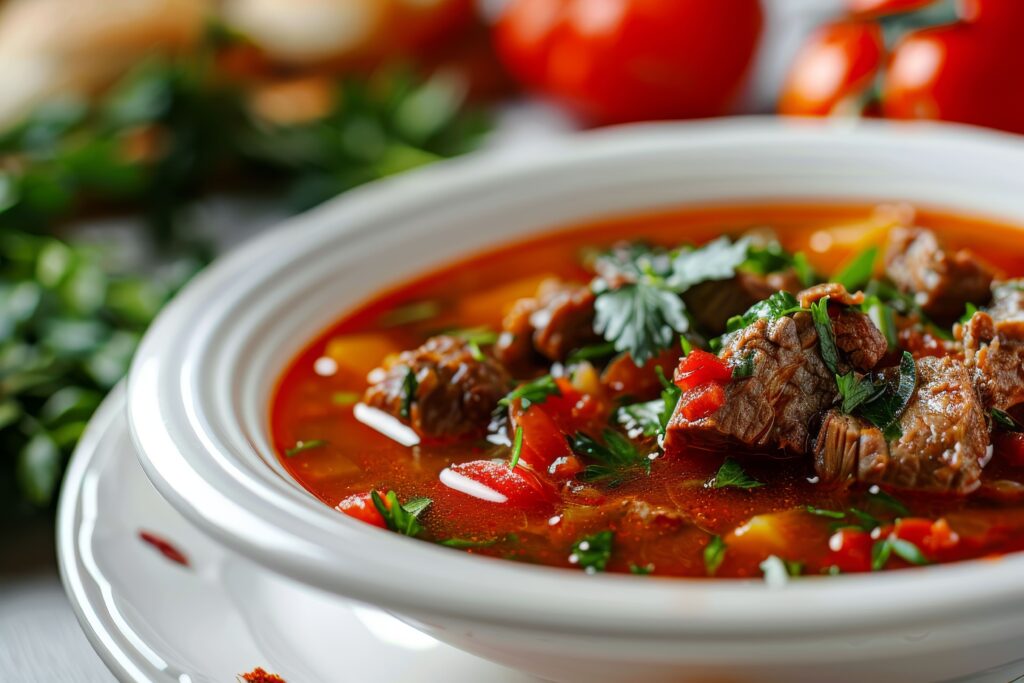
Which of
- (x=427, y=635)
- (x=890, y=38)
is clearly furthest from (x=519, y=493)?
(x=890, y=38)

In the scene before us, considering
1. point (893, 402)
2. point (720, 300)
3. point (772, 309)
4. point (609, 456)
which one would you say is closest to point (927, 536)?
point (893, 402)

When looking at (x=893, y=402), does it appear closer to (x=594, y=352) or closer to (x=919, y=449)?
(x=919, y=449)

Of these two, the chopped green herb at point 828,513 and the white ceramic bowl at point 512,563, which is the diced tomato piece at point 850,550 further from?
the white ceramic bowl at point 512,563

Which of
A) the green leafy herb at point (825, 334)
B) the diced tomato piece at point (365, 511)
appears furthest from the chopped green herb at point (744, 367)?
the diced tomato piece at point (365, 511)

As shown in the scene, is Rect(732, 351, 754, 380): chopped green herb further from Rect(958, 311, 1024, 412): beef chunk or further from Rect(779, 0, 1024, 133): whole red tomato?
Rect(779, 0, 1024, 133): whole red tomato

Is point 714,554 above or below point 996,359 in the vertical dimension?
below

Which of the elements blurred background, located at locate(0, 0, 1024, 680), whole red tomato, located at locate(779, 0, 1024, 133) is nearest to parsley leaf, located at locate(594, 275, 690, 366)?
blurred background, located at locate(0, 0, 1024, 680)
